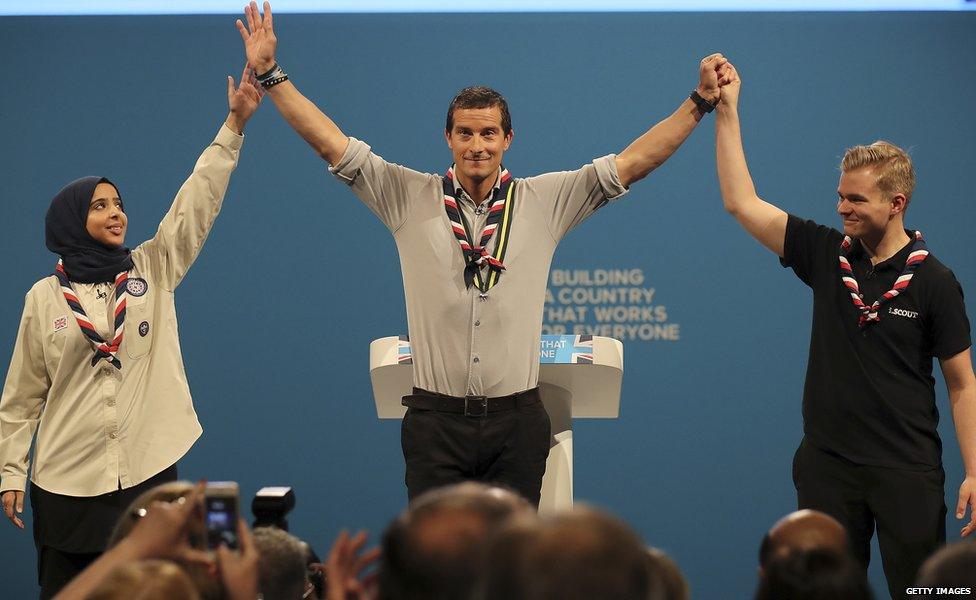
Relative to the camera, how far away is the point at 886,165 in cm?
293

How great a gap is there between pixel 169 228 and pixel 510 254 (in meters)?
1.00

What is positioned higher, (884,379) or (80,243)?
(80,243)

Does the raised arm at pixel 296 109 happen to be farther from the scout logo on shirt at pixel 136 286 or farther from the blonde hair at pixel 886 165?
the blonde hair at pixel 886 165

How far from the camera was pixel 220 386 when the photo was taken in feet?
16.1

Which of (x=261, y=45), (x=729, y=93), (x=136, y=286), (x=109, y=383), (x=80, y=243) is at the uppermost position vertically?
(x=261, y=45)

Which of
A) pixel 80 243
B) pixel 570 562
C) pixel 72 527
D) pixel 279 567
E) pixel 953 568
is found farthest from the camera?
pixel 80 243

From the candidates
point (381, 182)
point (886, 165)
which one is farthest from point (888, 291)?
point (381, 182)

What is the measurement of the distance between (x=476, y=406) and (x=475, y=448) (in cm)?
11

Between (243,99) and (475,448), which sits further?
(243,99)

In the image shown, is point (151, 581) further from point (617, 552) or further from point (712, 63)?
point (712, 63)

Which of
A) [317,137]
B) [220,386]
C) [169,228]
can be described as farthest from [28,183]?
[317,137]

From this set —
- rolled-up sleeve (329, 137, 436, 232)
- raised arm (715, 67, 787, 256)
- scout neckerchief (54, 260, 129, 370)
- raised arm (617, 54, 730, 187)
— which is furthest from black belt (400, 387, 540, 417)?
scout neckerchief (54, 260, 129, 370)

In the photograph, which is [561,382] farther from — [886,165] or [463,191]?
[886,165]

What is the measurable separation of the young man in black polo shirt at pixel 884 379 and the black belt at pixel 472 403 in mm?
761
